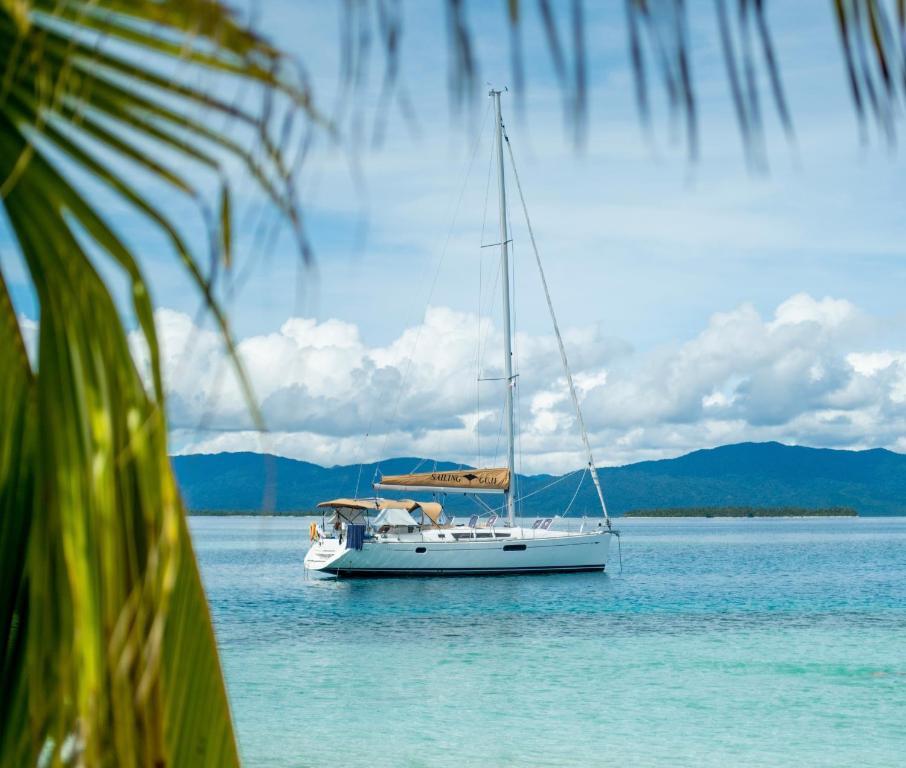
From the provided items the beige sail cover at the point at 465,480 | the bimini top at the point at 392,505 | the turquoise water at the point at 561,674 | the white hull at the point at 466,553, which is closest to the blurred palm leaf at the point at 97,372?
the turquoise water at the point at 561,674

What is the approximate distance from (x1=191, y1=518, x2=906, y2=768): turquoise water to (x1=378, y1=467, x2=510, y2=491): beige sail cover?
3497mm

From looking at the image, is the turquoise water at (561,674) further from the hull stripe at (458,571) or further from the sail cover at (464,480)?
the sail cover at (464,480)

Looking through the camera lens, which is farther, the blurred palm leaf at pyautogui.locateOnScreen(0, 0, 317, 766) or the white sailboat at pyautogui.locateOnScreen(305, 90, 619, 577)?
the white sailboat at pyautogui.locateOnScreen(305, 90, 619, 577)

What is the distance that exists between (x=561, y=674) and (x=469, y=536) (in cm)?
1477

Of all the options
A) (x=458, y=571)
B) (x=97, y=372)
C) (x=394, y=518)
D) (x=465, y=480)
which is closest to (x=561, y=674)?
(x=465, y=480)

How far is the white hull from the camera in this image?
33.8 meters

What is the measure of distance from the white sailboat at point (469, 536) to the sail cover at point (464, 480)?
0.10 ft

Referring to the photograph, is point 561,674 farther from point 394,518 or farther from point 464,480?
point 394,518

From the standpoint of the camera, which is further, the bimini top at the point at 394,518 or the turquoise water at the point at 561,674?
the bimini top at the point at 394,518

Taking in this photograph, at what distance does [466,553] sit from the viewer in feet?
111

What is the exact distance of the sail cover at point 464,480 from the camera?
31672 millimetres

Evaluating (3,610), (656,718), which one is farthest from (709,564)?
(3,610)

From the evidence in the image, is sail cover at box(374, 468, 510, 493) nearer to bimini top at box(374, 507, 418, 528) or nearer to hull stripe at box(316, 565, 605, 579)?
bimini top at box(374, 507, 418, 528)

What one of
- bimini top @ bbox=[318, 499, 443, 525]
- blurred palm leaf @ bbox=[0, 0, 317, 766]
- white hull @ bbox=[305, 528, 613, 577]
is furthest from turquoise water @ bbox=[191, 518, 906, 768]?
bimini top @ bbox=[318, 499, 443, 525]
